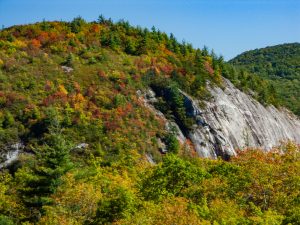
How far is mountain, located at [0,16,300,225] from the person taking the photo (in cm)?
4125

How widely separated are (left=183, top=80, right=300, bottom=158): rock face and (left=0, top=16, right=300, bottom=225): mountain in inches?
10.8

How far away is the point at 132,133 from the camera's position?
82000mm

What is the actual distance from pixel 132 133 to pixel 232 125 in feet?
80.9

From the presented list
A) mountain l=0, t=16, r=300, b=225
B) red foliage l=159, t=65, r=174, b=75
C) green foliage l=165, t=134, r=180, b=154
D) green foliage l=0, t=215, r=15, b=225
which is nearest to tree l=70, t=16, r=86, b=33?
mountain l=0, t=16, r=300, b=225

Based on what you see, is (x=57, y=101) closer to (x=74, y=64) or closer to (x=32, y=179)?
(x=74, y=64)

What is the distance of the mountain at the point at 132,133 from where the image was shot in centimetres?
4125

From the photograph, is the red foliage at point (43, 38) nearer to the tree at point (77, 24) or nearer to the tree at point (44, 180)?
the tree at point (77, 24)

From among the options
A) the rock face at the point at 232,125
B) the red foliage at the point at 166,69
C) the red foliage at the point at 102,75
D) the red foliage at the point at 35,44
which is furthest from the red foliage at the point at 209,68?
the red foliage at the point at 35,44

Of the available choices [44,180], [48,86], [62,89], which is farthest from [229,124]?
[44,180]

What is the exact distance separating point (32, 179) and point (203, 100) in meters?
54.4

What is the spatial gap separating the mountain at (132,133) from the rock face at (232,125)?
0.90 ft

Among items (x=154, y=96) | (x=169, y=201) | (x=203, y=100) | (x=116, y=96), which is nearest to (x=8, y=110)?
(x=116, y=96)

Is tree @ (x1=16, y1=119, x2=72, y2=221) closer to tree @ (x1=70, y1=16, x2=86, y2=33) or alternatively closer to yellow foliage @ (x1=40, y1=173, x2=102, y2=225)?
yellow foliage @ (x1=40, y1=173, x2=102, y2=225)

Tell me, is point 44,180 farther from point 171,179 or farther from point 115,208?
point 171,179
